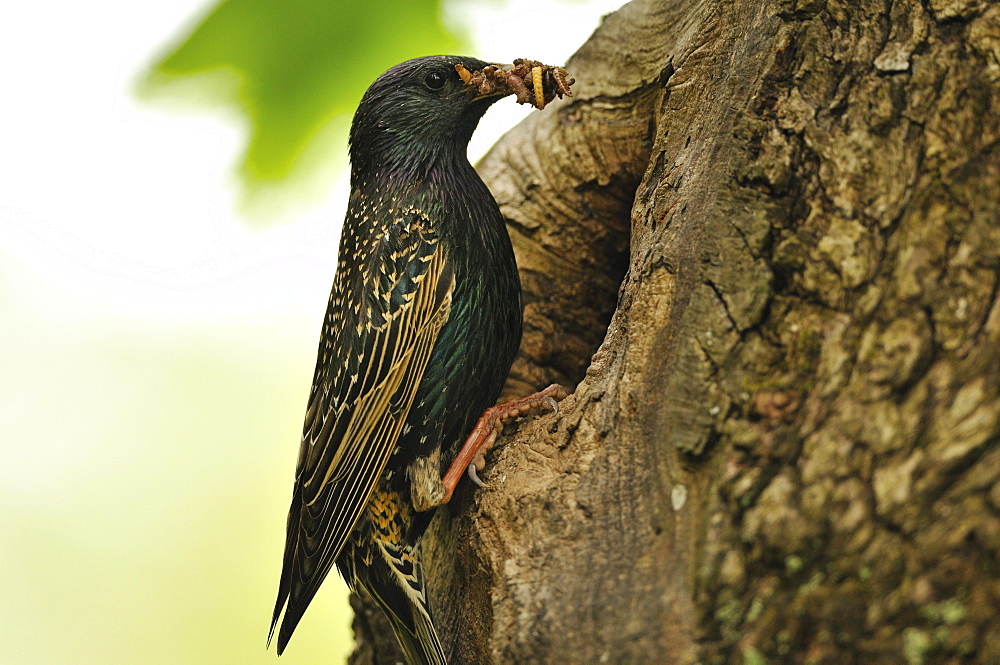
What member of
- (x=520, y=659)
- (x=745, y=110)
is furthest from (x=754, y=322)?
(x=520, y=659)

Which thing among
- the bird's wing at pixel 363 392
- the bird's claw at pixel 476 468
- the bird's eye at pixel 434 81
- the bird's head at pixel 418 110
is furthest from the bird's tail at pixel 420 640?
the bird's eye at pixel 434 81

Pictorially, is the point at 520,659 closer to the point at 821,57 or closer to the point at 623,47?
the point at 821,57

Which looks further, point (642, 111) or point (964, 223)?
point (642, 111)

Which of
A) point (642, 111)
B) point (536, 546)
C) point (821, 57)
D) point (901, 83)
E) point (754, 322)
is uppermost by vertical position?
point (642, 111)

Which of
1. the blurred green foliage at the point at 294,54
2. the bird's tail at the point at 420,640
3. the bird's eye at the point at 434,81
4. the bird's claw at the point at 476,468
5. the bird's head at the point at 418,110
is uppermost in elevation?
the bird's eye at the point at 434,81

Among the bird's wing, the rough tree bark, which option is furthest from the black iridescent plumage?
the rough tree bark

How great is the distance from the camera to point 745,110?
186cm

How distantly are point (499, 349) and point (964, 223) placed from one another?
1.41 m

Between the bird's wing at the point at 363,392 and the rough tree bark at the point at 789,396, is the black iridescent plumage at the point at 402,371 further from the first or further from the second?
the rough tree bark at the point at 789,396

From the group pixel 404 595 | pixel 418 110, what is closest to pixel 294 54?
pixel 418 110

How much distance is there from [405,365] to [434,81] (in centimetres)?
99

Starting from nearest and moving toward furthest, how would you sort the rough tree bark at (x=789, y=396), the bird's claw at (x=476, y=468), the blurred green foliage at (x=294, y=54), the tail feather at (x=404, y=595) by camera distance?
the rough tree bark at (x=789, y=396) < the blurred green foliage at (x=294, y=54) < the bird's claw at (x=476, y=468) < the tail feather at (x=404, y=595)

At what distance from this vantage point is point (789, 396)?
149 cm

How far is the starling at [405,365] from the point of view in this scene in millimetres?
2314
